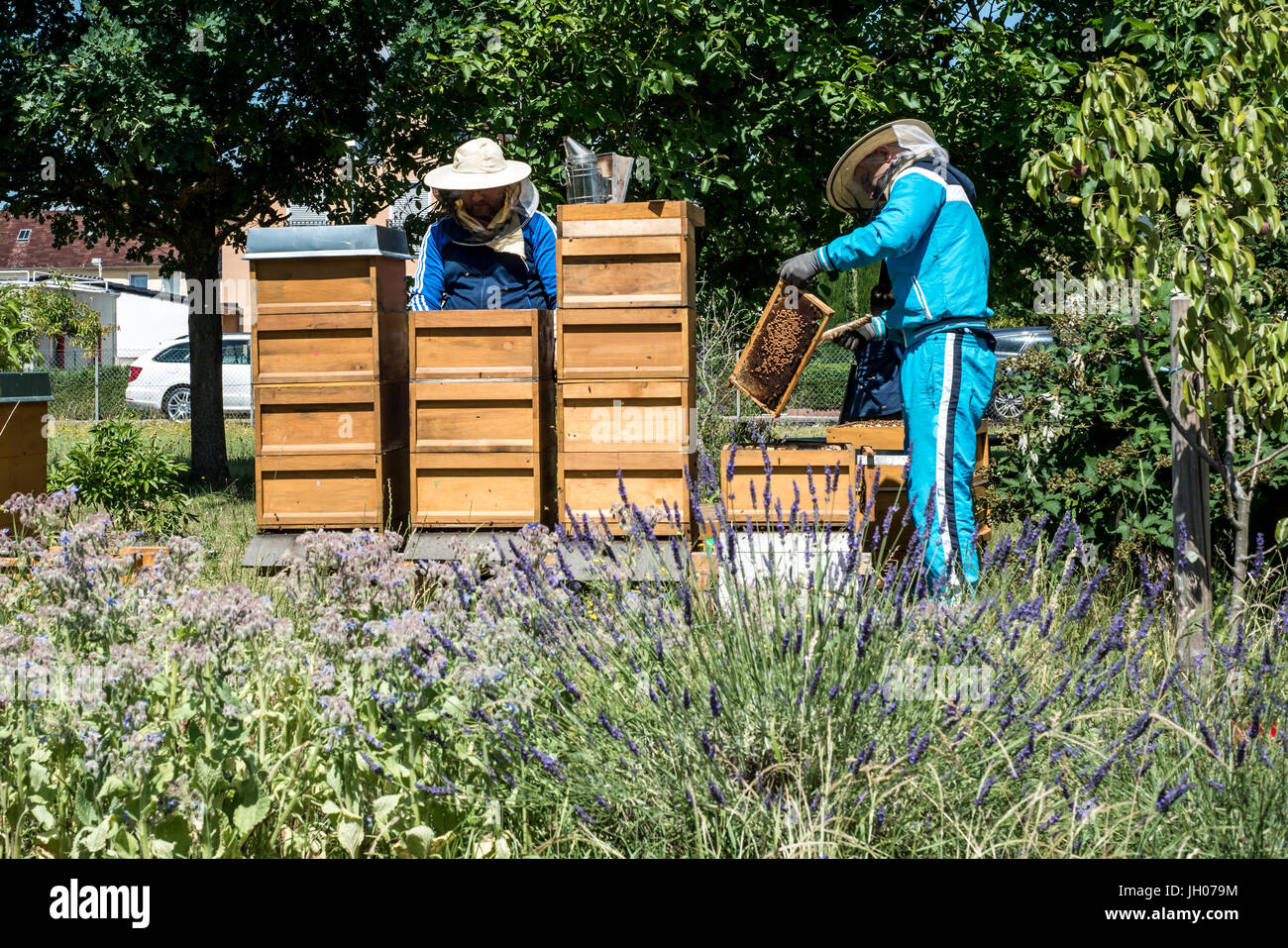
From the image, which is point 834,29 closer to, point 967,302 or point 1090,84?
point 967,302

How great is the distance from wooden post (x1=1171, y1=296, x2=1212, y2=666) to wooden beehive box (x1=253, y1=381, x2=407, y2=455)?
10.7 feet

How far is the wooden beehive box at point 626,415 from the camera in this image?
5.23m

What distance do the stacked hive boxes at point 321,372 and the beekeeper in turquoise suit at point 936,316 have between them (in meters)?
2.07

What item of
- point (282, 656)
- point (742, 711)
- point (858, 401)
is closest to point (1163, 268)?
point (858, 401)

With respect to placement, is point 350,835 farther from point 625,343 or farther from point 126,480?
point 126,480

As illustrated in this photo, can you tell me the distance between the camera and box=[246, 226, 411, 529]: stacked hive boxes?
5352mm

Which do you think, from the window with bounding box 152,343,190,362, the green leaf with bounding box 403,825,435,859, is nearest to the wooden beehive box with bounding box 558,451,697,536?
the green leaf with bounding box 403,825,435,859

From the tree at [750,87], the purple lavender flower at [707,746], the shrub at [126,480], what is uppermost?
the tree at [750,87]

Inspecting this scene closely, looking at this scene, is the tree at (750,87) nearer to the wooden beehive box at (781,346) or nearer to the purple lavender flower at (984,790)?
the wooden beehive box at (781,346)

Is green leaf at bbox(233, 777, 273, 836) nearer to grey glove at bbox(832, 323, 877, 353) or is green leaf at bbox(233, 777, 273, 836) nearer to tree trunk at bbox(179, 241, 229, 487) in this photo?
grey glove at bbox(832, 323, 877, 353)

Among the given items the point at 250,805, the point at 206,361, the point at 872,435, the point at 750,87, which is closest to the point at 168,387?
the point at 206,361

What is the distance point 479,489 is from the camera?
536 cm

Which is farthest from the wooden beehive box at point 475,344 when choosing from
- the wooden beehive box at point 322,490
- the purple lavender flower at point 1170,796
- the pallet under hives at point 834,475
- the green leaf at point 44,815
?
the purple lavender flower at point 1170,796

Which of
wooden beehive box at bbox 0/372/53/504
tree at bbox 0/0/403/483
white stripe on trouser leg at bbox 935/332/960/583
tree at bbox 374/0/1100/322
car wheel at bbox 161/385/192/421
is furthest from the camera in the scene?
car wheel at bbox 161/385/192/421
